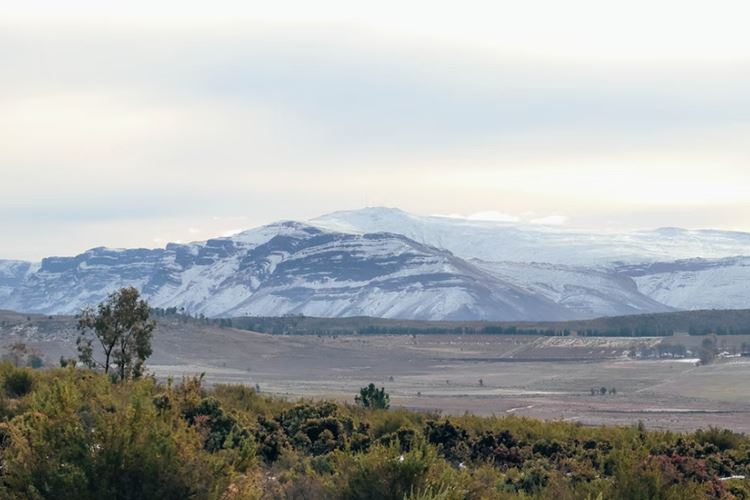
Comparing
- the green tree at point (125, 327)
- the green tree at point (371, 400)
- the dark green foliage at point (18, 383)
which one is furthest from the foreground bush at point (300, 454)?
the green tree at point (371, 400)

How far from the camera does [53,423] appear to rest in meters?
21.7

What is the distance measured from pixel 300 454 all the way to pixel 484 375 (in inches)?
4868

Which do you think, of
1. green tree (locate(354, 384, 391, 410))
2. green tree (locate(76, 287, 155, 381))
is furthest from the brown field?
green tree (locate(76, 287, 155, 381))

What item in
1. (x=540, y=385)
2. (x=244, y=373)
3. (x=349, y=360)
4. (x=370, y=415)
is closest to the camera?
(x=370, y=415)

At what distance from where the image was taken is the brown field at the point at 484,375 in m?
102

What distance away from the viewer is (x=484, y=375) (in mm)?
155750

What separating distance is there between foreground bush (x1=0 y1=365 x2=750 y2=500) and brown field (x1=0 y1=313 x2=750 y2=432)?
43.3 metres

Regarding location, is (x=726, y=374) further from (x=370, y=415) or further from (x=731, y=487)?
(x=731, y=487)

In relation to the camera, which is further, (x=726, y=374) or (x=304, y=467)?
(x=726, y=374)

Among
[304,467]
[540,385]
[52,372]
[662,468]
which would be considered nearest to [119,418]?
[304,467]

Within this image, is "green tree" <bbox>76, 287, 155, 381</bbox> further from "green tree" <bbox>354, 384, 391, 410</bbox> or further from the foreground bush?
the foreground bush

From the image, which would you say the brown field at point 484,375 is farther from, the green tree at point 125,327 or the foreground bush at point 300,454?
the foreground bush at point 300,454

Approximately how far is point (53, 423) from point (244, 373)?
140 m

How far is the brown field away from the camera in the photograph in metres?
102
